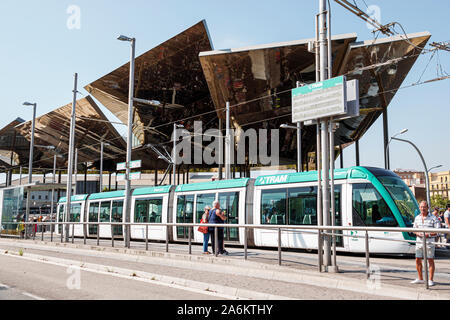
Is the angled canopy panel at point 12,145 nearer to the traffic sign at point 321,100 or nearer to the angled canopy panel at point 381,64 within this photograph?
the angled canopy panel at point 381,64

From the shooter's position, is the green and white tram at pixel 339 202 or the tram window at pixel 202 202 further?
the tram window at pixel 202 202

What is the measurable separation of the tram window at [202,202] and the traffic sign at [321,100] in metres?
8.19

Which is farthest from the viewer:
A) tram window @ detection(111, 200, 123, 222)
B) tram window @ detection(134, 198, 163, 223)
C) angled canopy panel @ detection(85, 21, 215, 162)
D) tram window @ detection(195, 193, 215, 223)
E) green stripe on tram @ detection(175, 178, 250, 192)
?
angled canopy panel @ detection(85, 21, 215, 162)

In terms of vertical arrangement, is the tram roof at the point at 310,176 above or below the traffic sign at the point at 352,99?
below

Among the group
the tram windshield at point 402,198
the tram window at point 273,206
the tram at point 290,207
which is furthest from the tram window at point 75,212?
the tram windshield at point 402,198

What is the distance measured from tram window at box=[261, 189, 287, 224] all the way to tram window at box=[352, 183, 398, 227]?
262 cm

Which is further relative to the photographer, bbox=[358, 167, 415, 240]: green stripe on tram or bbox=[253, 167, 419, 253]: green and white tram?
bbox=[358, 167, 415, 240]: green stripe on tram

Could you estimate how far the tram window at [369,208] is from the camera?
42.2 feet

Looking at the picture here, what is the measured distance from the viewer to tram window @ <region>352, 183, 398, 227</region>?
42.2ft

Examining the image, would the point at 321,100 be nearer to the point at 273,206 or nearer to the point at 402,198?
the point at 402,198

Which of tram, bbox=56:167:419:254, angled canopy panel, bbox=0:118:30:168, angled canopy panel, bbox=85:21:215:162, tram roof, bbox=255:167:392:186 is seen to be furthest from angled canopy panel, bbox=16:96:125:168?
tram roof, bbox=255:167:392:186

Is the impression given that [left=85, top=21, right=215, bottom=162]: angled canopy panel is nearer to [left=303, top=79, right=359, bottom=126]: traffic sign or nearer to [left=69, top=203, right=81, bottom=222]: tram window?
[left=69, top=203, right=81, bottom=222]: tram window
